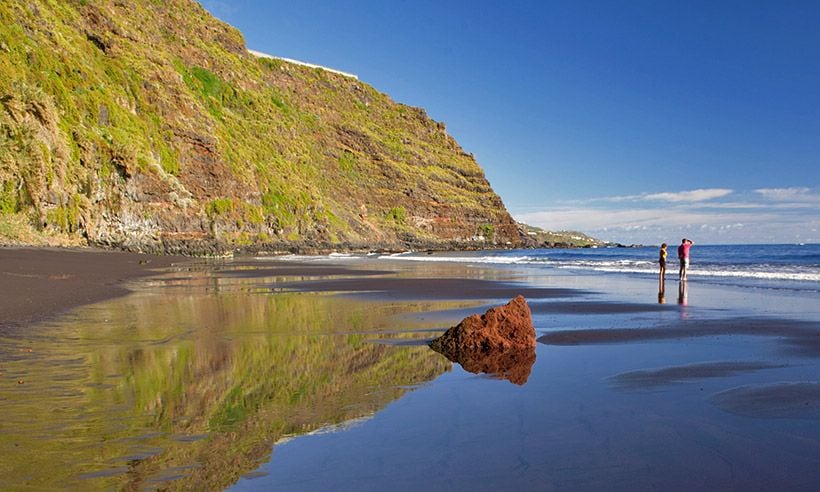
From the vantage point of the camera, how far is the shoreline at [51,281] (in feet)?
41.4

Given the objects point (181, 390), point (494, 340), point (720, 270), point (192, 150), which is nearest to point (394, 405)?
point (181, 390)

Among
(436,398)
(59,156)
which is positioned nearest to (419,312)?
(436,398)

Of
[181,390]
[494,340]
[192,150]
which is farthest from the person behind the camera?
[192,150]

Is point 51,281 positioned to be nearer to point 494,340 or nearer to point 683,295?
point 494,340

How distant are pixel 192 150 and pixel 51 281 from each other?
43357 mm

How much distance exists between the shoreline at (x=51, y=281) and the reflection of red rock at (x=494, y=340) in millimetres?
8002

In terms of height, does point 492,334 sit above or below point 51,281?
above

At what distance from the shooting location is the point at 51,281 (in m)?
19.0

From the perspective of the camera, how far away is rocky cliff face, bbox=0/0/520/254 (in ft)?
126

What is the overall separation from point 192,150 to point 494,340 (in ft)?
189

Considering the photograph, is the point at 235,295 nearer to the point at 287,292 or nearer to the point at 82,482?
the point at 287,292

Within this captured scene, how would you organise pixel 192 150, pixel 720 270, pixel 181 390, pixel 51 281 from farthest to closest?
pixel 192 150, pixel 720 270, pixel 51 281, pixel 181 390

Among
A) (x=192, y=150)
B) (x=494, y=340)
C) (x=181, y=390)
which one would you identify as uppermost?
(x=192, y=150)

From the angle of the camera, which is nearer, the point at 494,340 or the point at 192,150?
the point at 494,340
